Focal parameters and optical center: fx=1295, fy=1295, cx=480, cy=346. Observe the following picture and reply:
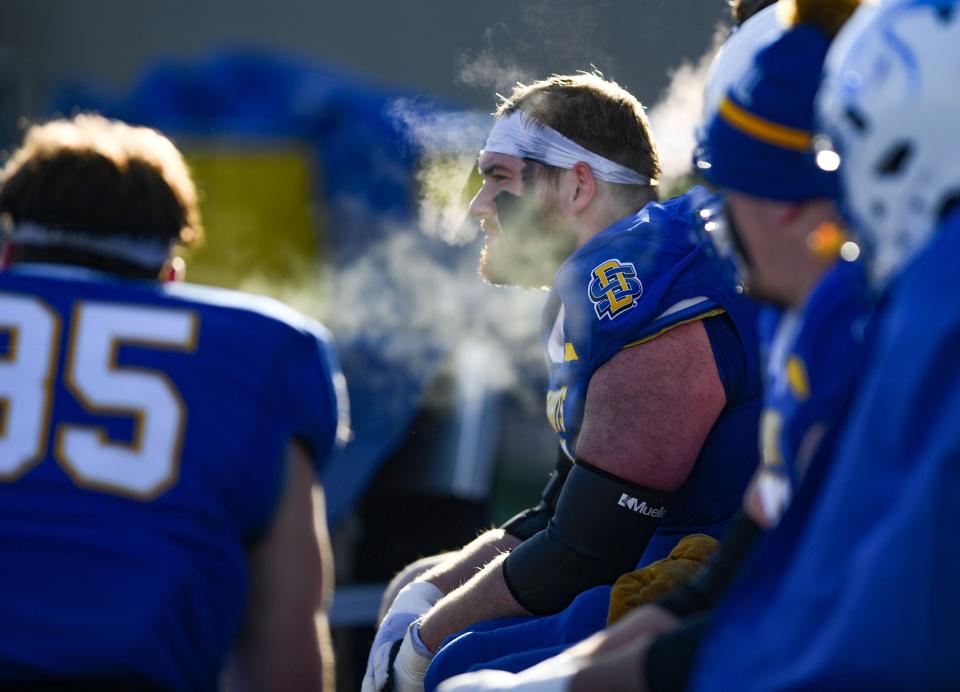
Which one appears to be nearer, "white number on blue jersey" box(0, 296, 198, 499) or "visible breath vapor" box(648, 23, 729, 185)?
"white number on blue jersey" box(0, 296, 198, 499)

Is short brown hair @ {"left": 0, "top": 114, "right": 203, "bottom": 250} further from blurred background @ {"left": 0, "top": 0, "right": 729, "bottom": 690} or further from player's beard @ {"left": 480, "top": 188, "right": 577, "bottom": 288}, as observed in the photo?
blurred background @ {"left": 0, "top": 0, "right": 729, "bottom": 690}

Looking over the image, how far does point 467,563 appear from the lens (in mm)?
3322

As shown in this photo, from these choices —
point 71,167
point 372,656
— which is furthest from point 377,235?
point 71,167

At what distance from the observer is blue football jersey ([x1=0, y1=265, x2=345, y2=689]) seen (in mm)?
1860

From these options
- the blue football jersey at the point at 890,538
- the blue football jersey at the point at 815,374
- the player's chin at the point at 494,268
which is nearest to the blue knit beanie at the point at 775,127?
the blue football jersey at the point at 815,374

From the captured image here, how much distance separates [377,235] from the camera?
650 cm

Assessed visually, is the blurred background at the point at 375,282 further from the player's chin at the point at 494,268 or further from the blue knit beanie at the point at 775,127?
the blue knit beanie at the point at 775,127

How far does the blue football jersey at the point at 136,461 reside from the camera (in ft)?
6.10

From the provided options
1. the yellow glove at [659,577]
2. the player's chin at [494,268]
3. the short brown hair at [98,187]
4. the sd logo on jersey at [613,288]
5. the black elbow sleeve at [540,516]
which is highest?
the short brown hair at [98,187]

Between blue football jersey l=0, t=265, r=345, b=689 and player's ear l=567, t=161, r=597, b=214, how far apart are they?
123cm

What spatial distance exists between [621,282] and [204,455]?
44.7 inches

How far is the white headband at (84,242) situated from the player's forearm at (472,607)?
1.17 m

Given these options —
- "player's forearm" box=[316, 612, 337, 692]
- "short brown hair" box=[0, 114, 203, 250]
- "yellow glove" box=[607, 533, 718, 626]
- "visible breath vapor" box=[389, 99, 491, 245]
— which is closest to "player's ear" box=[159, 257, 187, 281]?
"short brown hair" box=[0, 114, 203, 250]

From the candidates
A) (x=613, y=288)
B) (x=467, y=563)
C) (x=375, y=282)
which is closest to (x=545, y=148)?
(x=613, y=288)
